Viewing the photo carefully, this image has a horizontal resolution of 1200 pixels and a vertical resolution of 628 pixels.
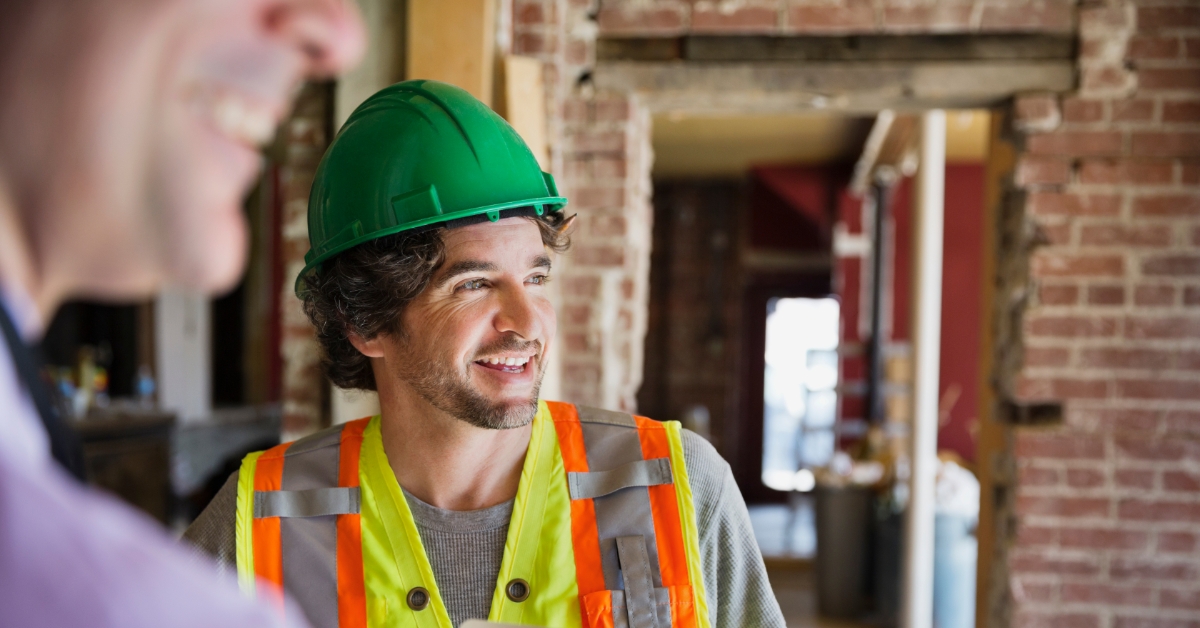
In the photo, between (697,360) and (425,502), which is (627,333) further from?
(697,360)

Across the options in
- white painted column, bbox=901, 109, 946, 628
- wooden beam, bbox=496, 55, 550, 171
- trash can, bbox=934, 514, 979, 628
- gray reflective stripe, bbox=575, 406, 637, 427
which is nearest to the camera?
gray reflective stripe, bbox=575, 406, 637, 427

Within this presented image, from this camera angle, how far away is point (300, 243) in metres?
2.86

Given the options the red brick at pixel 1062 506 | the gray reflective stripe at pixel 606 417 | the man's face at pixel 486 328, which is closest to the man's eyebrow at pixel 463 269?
the man's face at pixel 486 328

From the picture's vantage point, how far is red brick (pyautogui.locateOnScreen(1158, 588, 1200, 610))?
9.59ft

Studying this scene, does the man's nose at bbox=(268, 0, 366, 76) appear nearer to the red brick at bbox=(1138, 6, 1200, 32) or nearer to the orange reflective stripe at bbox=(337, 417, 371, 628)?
the orange reflective stripe at bbox=(337, 417, 371, 628)

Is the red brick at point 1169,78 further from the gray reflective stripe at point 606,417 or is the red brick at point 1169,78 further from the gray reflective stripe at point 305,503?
the gray reflective stripe at point 305,503

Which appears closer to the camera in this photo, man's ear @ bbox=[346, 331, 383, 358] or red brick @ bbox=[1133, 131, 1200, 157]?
man's ear @ bbox=[346, 331, 383, 358]

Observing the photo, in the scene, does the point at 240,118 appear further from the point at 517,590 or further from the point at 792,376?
the point at 792,376

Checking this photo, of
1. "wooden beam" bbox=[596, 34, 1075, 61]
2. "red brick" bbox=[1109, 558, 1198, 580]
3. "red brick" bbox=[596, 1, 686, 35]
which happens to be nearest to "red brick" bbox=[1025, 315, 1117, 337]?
"red brick" bbox=[1109, 558, 1198, 580]

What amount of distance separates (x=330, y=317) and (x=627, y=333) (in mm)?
1561

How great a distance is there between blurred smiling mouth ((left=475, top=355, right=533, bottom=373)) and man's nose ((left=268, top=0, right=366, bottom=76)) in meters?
1.13

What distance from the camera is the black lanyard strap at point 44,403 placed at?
0.36 metres

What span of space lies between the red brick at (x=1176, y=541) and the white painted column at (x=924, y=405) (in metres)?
0.93

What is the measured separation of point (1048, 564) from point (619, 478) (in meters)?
2.09
